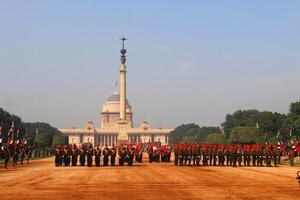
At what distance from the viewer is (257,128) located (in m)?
105

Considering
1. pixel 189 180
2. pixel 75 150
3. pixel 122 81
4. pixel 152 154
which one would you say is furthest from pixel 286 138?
pixel 189 180

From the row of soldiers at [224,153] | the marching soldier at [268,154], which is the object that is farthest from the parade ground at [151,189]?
the marching soldier at [268,154]

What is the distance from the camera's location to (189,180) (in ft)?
85.4

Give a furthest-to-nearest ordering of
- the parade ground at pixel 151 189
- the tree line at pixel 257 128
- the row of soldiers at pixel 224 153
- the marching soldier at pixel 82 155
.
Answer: the tree line at pixel 257 128, the row of soldiers at pixel 224 153, the marching soldier at pixel 82 155, the parade ground at pixel 151 189

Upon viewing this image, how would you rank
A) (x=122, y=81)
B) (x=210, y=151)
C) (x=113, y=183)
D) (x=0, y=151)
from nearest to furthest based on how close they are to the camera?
(x=113, y=183) < (x=0, y=151) < (x=210, y=151) < (x=122, y=81)

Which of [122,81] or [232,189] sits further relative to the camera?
[122,81]

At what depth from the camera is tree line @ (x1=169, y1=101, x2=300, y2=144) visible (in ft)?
315

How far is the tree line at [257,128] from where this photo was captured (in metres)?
96.0

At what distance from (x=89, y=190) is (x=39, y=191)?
1859 millimetres

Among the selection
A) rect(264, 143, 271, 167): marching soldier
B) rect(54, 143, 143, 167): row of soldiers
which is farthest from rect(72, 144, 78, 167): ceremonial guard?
rect(264, 143, 271, 167): marching soldier

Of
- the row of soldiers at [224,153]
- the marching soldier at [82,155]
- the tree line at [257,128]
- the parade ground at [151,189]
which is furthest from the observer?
the tree line at [257,128]

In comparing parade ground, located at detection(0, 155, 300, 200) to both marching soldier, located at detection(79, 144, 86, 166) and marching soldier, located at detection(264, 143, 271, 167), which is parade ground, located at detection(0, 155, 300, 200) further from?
marching soldier, located at detection(264, 143, 271, 167)

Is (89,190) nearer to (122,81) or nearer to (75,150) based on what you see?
(75,150)

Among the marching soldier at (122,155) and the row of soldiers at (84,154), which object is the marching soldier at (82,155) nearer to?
the row of soldiers at (84,154)
